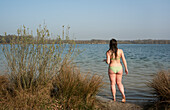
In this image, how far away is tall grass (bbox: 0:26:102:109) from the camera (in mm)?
4863

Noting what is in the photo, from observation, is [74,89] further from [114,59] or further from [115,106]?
[114,59]

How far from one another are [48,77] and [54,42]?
1142mm

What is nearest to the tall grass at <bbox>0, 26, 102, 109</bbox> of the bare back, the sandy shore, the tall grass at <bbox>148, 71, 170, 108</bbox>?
the sandy shore

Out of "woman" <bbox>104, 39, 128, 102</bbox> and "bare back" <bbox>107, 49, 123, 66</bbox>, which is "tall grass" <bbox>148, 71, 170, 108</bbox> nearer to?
"woman" <bbox>104, 39, 128, 102</bbox>

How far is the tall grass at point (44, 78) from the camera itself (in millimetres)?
4863

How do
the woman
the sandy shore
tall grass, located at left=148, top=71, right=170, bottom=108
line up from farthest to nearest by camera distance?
the woman
the sandy shore
tall grass, located at left=148, top=71, right=170, bottom=108

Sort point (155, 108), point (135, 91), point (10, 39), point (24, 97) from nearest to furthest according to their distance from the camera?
point (24, 97), point (155, 108), point (10, 39), point (135, 91)

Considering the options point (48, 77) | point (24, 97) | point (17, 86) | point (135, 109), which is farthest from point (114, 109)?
point (17, 86)

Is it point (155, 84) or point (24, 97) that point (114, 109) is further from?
point (24, 97)

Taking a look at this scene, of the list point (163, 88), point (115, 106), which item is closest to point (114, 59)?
point (115, 106)

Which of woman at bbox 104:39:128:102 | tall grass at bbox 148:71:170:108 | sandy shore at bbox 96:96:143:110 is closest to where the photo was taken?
tall grass at bbox 148:71:170:108

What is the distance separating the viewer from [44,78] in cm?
551

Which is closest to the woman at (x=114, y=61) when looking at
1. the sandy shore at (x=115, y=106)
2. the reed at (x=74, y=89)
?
the reed at (x=74, y=89)

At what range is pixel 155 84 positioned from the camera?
5.42 metres
